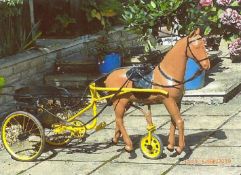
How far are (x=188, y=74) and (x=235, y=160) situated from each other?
13.2 ft

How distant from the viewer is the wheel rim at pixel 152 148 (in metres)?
6.80

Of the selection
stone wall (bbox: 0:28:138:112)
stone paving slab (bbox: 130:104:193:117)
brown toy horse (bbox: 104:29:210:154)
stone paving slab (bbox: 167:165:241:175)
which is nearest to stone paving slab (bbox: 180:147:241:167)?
stone paving slab (bbox: 167:165:241:175)

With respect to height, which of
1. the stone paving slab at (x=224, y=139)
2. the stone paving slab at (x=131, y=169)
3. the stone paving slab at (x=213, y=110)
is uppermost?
the stone paving slab at (x=213, y=110)

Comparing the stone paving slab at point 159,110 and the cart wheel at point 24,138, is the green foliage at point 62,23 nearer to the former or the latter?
the stone paving slab at point 159,110

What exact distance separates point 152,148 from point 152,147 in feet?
0.05

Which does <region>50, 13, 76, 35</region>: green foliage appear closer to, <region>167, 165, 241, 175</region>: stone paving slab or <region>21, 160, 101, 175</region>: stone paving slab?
<region>21, 160, 101, 175</region>: stone paving slab

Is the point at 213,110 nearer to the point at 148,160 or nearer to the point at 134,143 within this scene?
the point at 134,143

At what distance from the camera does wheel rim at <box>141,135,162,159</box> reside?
6797mm

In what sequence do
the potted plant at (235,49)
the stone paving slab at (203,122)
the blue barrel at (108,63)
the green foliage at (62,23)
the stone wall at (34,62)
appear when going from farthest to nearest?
1. the green foliage at (62,23)
2. the potted plant at (235,49)
3. the blue barrel at (108,63)
4. the stone wall at (34,62)
5. the stone paving slab at (203,122)

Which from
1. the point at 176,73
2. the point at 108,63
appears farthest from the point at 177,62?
the point at 108,63

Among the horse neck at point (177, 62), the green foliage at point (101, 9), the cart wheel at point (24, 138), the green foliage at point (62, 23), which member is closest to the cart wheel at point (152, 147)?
the horse neck at point (177, 62)

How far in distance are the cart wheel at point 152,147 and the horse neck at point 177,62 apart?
0.88 m

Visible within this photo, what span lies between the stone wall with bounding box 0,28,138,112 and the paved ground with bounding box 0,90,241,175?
246 cm

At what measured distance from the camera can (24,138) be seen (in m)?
8.29
